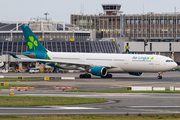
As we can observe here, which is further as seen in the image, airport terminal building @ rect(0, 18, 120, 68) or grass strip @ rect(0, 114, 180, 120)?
airport terminal building @ rect(0, 18, 120, 68)

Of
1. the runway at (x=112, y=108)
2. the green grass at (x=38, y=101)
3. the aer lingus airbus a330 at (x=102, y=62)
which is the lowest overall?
the runway at (x=112, y=108)

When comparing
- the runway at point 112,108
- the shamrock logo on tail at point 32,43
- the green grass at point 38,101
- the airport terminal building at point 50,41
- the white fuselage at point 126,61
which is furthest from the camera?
the airport terminal building at point 50,41

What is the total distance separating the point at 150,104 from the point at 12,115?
43.1 feet

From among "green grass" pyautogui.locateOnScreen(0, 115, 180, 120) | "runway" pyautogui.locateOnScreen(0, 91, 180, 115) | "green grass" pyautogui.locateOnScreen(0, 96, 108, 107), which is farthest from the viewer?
"green grass" pyautogui.locateOnScreen(0, 96, 108, 107)

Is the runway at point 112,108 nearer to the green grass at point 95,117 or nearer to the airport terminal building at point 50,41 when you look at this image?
the green grass at point 95,117

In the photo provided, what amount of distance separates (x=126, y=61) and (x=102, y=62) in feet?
18.8

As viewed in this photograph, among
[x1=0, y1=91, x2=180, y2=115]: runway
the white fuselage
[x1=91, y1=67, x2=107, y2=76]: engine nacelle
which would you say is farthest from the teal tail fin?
[x1=0, y1=91, x2=180, y2=115]: runway

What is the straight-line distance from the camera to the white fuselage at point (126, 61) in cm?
7169

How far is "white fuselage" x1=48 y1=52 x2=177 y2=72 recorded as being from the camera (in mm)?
→ 71688

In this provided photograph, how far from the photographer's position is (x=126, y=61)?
74.2 m

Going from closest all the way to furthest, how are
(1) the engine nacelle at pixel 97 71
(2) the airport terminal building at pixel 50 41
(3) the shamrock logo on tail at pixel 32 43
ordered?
(1) the engine nacelle at pixel 97 71, (3) the shamrock logo on tail at pixel 32 43, (2) the airport terminal building at pixel 50 41

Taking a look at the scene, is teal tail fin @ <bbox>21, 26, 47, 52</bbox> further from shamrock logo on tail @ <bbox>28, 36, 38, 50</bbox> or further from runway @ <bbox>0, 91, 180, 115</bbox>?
runway @ <bbox>0, 91, 180, 115</bbox>

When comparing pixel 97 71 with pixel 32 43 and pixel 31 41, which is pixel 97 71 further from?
pixel 31 41

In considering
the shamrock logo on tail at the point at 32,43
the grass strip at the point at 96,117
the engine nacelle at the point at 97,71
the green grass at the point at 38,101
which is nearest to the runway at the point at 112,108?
the green grass at the point at 38,101
